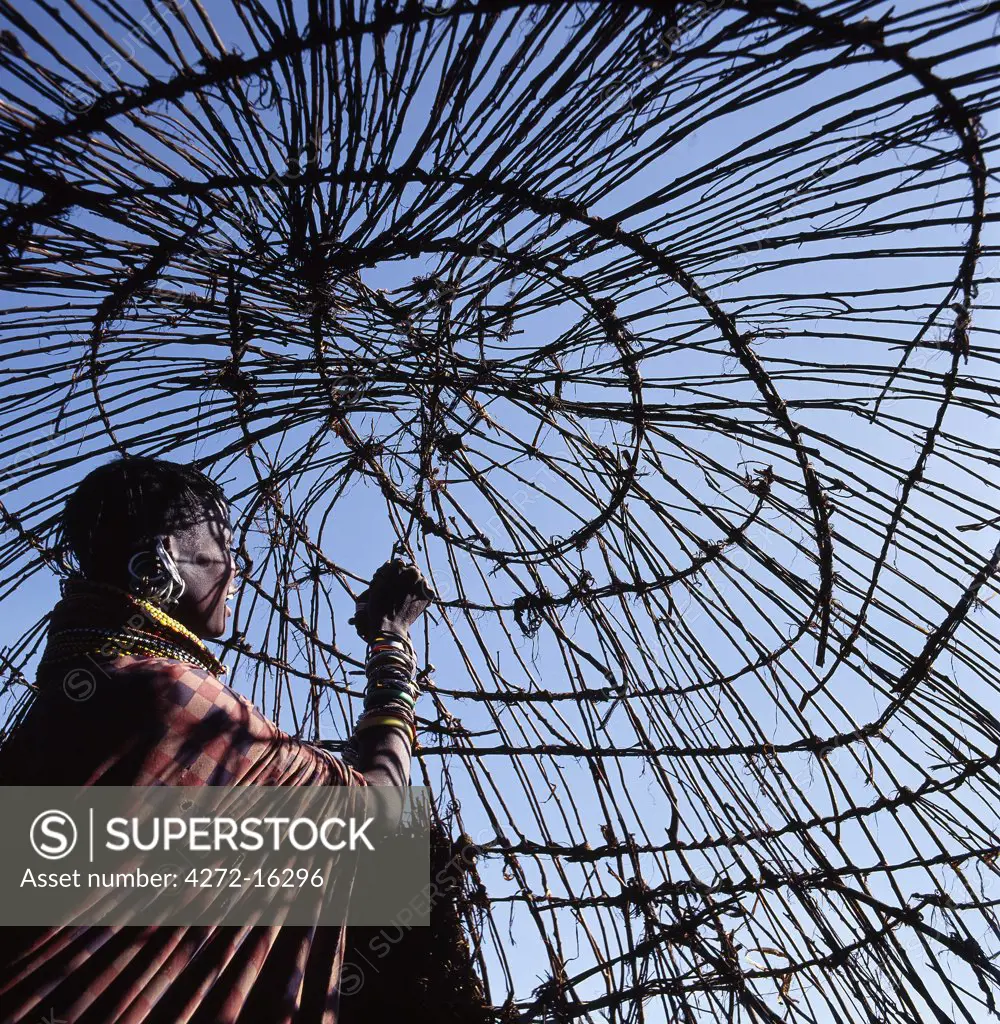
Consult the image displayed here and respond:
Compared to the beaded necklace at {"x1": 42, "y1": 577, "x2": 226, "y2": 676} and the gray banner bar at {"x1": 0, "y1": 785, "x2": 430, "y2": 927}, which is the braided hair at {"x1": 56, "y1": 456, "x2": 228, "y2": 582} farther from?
the gray banner bar at {"x1": 0, "y1": 785, "x2": 430, "y2": 927}

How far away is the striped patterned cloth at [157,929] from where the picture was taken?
1.44 metres

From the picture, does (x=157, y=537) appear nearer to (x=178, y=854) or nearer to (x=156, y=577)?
(x=156, y=577)

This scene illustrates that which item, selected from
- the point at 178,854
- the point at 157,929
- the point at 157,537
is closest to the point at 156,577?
the point at 157,537

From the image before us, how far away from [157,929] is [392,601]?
47.2 inches

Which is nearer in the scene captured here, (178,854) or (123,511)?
(178,854)

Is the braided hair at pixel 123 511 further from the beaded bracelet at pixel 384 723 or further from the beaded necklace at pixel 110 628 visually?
the beaded bracelet at pixel 384 723

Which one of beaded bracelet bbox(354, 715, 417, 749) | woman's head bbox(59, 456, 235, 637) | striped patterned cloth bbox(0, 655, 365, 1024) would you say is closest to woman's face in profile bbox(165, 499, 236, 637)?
woman's head bbox(59, 456, 235, 637)

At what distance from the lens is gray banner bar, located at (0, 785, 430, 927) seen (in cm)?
157

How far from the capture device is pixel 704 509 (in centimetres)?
249

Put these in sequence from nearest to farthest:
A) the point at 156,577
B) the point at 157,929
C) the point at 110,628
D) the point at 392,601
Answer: the point at 157,929 < the point at 110,628 < the point at 156,577 < the point at 392,601

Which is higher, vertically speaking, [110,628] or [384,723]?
[110,628]

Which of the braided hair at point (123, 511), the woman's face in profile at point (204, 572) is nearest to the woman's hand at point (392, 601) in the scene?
the woman's face in profile at point (204, 572)

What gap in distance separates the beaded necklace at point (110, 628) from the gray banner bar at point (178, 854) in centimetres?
33

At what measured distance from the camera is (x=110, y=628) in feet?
6.20
